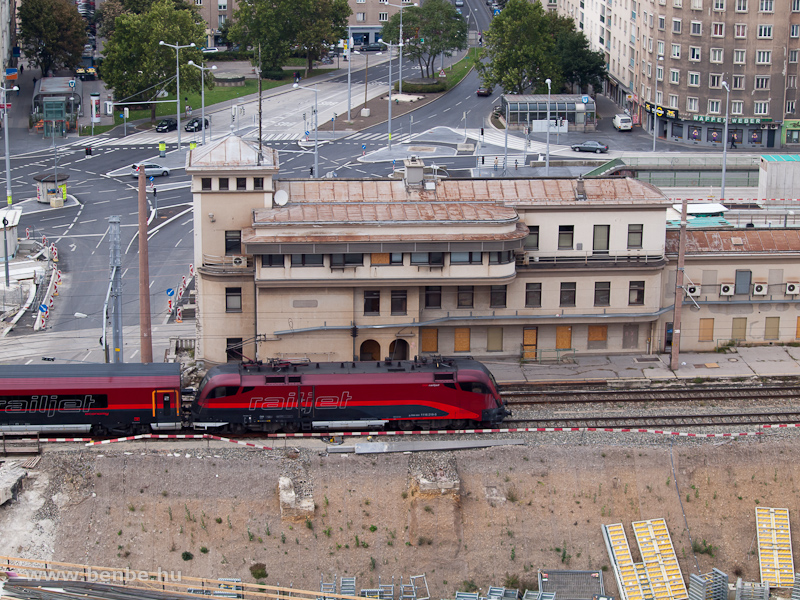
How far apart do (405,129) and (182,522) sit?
8542 centimetres

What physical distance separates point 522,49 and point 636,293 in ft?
242

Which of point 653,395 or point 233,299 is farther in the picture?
point 233,299

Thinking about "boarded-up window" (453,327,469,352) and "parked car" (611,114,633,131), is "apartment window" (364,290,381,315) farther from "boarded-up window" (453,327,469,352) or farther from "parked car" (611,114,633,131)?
"parked car" (611,114,633,131)

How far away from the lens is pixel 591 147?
121 m

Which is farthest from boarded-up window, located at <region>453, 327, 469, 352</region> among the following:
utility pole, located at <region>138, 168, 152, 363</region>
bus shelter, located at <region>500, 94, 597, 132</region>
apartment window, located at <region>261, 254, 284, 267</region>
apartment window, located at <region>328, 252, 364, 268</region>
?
bus shelter, located at <region>500, 94, 597, 132</region>

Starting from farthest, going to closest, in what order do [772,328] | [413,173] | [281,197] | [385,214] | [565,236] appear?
[772,328]
[565,236]
[413,173]
[281,197]
[385,214]

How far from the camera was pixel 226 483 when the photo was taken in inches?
2071

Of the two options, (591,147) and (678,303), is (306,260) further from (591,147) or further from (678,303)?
(591,147)

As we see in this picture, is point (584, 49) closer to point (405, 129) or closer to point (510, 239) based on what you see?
point (405, 129)

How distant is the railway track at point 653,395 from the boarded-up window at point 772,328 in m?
6.12

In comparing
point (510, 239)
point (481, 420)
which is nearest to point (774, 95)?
point (510, 239)

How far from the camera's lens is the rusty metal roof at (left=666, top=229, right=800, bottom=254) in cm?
6800

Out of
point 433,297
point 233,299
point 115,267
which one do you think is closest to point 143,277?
point 115,267

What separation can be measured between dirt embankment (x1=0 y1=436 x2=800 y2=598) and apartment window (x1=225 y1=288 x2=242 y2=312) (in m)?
11.3
